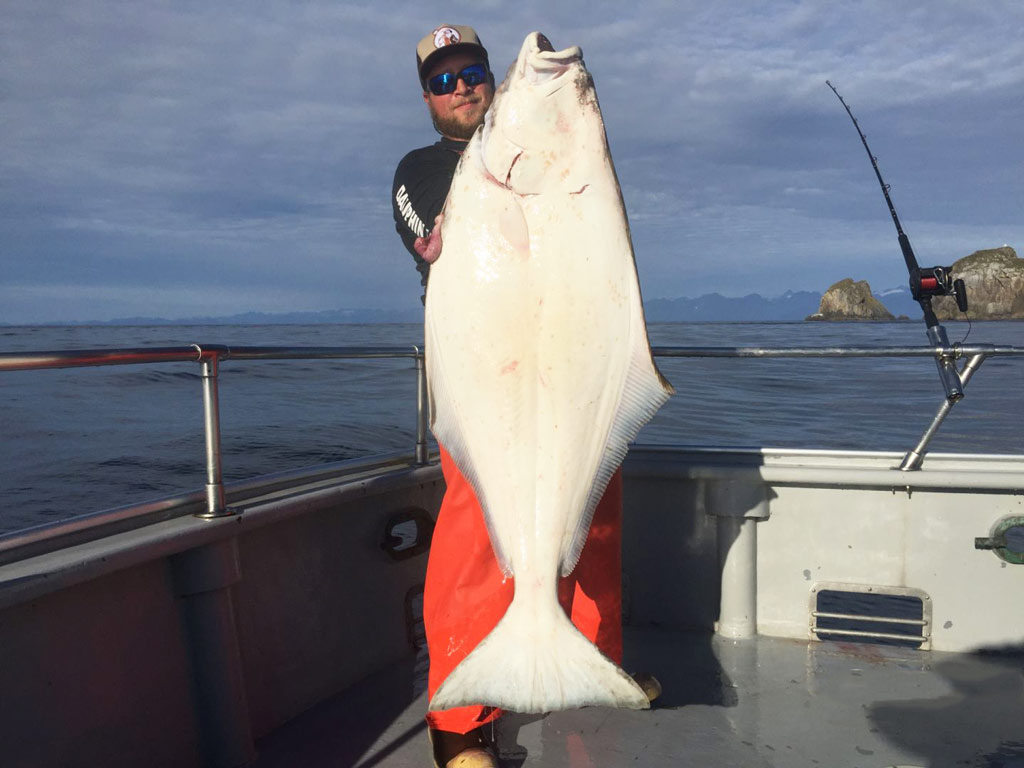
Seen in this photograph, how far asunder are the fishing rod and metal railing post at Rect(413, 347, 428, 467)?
1.97 m

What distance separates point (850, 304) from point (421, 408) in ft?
392

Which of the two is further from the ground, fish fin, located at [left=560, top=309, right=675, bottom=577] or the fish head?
the fish head

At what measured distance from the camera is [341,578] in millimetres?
2768

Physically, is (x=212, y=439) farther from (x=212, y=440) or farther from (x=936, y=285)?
(x=936, y=285)

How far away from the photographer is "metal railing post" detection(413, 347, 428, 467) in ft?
9.69

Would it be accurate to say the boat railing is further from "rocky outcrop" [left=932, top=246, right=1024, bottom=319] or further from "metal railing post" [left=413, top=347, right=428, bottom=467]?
"rocky outcrop" [left=932, top=246, right=1024, bottom=319]

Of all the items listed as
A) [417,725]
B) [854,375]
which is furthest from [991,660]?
[854,375]

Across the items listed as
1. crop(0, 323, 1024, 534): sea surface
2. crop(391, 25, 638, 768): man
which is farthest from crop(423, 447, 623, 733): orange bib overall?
crop(0, 323, 1024, 534): sea surface

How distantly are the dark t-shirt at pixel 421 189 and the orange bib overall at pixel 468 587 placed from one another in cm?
61

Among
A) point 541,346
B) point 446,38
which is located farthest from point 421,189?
point 541,346

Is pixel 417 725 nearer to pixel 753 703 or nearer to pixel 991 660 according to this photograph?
pixel 753 703

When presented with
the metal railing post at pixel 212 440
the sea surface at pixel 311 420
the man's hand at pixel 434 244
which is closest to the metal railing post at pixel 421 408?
the metal railing post at pixel 212 440

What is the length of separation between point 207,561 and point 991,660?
2.95 m

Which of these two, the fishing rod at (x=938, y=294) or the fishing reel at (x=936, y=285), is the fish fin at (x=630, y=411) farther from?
the fishing reel at (x=936, y=285)
